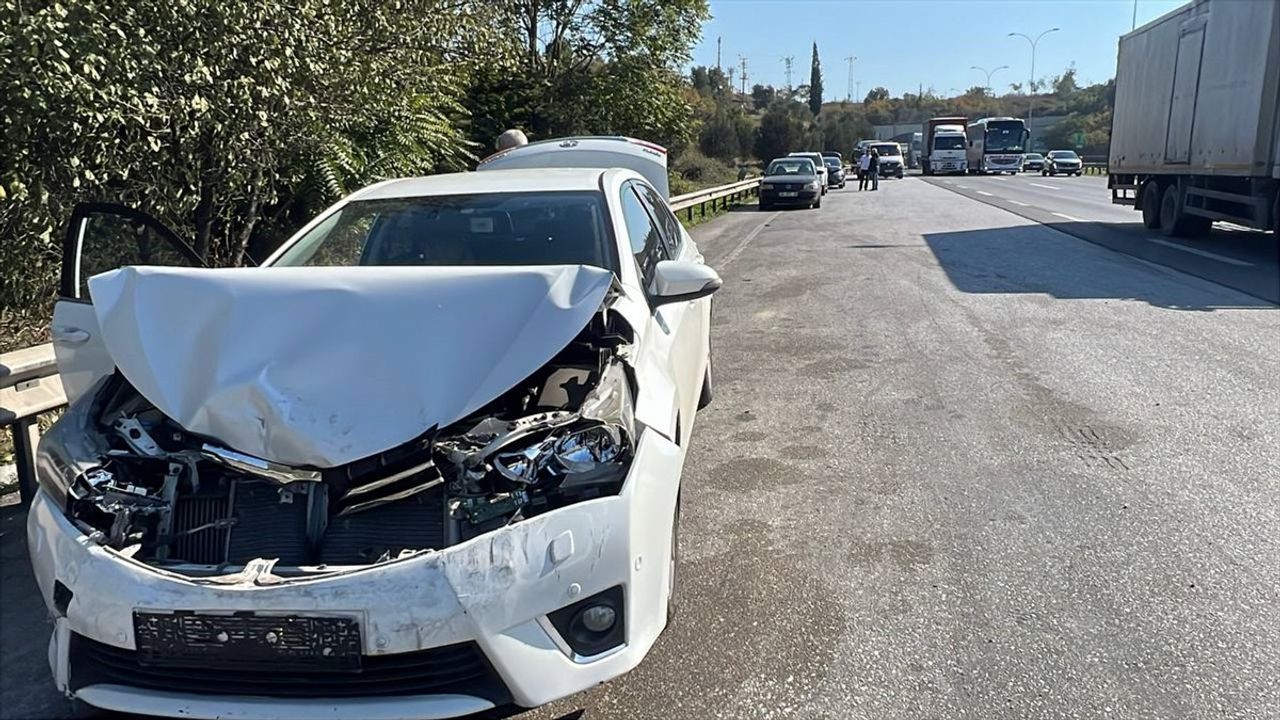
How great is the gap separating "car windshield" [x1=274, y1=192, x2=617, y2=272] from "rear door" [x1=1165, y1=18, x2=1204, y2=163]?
15138 mm

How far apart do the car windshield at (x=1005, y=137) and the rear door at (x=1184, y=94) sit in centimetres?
3998

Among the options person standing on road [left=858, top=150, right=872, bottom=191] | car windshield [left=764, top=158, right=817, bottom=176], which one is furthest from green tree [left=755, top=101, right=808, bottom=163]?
car windshield [left=764, top=158, right=817, bottom=176]

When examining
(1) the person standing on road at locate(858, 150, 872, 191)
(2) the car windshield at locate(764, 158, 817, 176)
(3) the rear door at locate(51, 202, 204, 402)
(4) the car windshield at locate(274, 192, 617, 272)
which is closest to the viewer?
(3) the rear door at locate(51, 202, 204, 402)

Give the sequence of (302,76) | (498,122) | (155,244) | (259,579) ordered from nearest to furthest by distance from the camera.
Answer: (259,579), (155,244), (302,76), (498,122)

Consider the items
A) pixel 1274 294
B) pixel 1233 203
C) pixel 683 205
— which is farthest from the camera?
pixel 683 205

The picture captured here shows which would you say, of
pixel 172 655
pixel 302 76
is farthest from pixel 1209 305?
pixel 172 655

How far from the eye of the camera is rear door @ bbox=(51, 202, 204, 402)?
354cm

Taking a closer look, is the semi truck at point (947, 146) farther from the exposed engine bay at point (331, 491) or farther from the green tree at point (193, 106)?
the exposed engine bay at point (331, 491)

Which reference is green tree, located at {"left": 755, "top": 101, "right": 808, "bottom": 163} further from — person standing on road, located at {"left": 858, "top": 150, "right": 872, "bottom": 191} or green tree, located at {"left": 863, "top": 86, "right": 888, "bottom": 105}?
green tree, located at {"left": 863, "top": 86, "right": 888, "bottom": 105}

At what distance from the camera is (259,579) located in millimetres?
2533

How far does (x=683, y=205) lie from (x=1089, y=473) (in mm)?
16166

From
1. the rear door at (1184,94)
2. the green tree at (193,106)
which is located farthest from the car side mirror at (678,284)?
the rear door at (1184,94)

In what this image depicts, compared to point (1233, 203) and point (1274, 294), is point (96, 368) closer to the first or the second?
point (1274, 294)

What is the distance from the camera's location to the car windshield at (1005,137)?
53.8m
